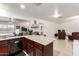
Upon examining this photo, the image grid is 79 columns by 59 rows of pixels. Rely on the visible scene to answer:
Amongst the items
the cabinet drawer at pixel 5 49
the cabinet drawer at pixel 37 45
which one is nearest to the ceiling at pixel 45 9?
the cabinet drawer at pixel 37 45

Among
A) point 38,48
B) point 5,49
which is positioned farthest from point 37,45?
point 5,49

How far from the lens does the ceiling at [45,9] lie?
102 centimetres

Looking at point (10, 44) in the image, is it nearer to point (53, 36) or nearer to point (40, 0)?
point (53, 36)

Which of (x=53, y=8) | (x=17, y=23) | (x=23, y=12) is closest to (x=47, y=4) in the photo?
(x=53, y=8)

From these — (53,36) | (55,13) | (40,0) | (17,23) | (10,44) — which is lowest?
(10,44)

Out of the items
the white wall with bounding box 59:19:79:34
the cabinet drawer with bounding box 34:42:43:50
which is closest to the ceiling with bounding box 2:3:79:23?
the white wall with bounding box 59:19:79:34

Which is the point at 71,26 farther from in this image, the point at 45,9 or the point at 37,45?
the point at 37,45

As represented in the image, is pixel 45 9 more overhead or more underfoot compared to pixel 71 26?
more overhead

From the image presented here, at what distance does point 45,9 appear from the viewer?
110cm

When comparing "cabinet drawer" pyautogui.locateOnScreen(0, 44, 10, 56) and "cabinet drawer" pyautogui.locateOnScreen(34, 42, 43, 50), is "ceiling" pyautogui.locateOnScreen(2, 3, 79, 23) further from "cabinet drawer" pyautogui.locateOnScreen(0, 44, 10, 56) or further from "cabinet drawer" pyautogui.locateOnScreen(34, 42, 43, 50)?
"cabinet drawer" pyautogui.locateOnScreen(0, 44, 10, 56)

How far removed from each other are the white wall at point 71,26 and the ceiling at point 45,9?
0.21ft

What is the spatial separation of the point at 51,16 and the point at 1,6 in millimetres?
619

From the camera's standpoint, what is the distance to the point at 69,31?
3.66ft

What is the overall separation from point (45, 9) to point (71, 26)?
0.38 m
